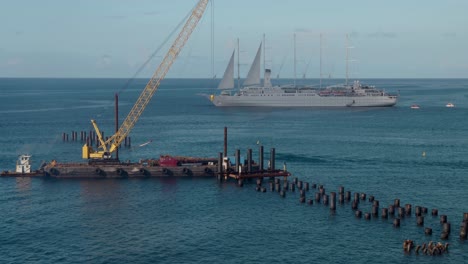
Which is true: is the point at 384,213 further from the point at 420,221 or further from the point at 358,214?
the point at 420,221

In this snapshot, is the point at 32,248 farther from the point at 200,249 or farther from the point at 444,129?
the point at 444,129

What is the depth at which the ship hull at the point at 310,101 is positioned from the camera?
18562 centimetres

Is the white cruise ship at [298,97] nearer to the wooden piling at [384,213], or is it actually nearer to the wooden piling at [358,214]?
the wooden piling at [358,214]

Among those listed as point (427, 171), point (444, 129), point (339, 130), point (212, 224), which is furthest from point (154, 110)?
point (212, 224)

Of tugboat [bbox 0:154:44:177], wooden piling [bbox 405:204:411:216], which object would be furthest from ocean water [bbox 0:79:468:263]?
wooden piling [bbox 405:204:411:216]

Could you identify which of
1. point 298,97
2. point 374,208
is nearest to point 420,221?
point 374,208

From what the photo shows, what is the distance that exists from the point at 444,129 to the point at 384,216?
249ft

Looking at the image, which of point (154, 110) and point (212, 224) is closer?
point (212, 224)

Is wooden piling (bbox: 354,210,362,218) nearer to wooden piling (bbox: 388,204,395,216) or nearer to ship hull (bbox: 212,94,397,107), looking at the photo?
wooden piling (bbox: 388,204,395,216)

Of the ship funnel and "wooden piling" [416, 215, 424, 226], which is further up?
the ship funnel

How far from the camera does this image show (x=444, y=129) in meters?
128

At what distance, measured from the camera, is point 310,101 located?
18688cm

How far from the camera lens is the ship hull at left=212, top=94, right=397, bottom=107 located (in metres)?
186

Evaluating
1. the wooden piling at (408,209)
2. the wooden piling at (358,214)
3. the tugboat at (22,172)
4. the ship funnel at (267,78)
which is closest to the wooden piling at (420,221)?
the wooden piling at (408,209)
